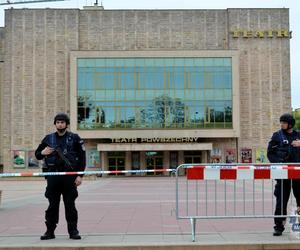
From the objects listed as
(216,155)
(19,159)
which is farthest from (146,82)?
(19,159)

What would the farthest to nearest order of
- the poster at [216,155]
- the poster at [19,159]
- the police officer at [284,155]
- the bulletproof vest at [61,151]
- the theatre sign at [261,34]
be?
the theatre sign at [261,34], the poster at [216,155], the poster at [19,159], the police officer at [284,155], the bulletproof vest at [61,151]

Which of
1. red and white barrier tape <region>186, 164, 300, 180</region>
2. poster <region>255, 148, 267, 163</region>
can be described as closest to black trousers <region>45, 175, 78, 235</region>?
red and white barrier tape <region>186, 164, 300, 180</region>

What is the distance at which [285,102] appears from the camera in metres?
55.8

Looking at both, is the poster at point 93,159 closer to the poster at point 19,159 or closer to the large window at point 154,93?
the large window at point 154,93

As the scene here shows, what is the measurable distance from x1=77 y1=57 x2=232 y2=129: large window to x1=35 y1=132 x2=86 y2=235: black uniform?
44.9 meters

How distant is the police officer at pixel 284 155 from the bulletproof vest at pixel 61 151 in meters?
3.09

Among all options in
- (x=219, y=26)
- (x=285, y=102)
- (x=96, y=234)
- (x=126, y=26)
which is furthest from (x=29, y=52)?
(x=96, y=234)

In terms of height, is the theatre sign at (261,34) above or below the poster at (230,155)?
above

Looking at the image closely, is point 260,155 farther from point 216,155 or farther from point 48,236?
point 48,236

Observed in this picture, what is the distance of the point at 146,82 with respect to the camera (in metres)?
53.6

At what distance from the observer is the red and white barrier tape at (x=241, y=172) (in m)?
7.86

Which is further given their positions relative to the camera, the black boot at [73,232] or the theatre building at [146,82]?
the theatre building at [146,82]

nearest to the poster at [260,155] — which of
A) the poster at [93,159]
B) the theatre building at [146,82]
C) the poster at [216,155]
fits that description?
the theatre building at [146,82]

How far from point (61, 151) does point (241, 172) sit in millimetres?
2766
